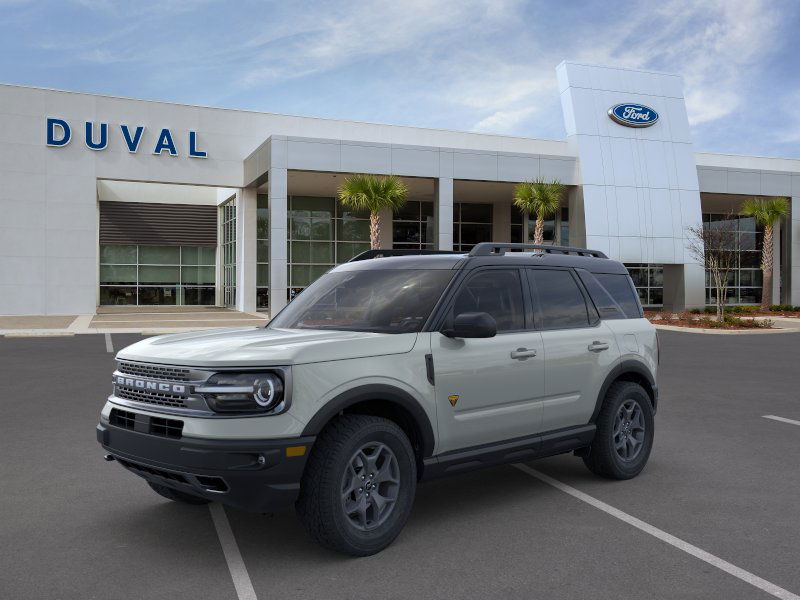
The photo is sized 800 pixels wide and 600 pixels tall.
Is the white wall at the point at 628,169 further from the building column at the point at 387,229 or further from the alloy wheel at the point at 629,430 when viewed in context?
the alloy wheel at the point at 629,430

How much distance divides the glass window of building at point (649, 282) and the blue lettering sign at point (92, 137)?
26.7 meters

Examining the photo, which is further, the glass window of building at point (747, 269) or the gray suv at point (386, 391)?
the glass window of building at point (747, 269)

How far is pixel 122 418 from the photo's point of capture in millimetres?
4711

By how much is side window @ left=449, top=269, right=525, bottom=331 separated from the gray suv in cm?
1

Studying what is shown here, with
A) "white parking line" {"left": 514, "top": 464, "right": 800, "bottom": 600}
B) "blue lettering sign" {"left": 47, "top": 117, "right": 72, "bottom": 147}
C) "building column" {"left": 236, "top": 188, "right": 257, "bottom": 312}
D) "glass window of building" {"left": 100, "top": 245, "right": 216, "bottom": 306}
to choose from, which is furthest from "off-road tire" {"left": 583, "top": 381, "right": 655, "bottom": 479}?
"glass window of building" {"left": 100, "top": 245, "right": 216, "bottom": 306}

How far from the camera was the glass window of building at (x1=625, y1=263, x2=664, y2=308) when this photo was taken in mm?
40750

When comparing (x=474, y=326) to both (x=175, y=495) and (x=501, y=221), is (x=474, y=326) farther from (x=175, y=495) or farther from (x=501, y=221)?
(x=501, y=221)

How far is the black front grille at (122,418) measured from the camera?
182 inches

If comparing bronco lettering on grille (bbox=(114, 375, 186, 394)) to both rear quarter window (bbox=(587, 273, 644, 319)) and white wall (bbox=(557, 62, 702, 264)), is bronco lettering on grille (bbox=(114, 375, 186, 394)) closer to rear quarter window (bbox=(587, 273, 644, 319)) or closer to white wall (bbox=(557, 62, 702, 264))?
rear quarter window (bbox=(587, 273, 644, 319))

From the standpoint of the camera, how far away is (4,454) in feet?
23.4

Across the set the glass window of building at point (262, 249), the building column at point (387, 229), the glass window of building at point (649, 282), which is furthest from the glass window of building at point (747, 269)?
the glass window of building at point (262, 249)

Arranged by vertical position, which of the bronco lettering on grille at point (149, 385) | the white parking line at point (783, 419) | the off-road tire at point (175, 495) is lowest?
the white parking line at point (783, 419)

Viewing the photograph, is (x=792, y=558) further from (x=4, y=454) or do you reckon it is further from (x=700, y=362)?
(x=700, y=362)

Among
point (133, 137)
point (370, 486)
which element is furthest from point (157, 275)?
point (370, 486)
